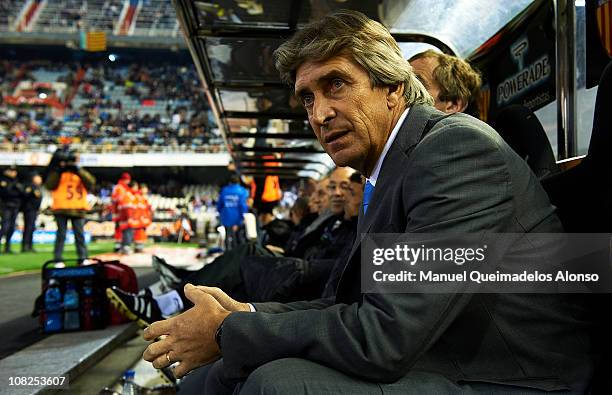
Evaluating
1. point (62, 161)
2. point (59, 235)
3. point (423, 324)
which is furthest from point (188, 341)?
point (59, 235)

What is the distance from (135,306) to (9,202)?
36.3ft

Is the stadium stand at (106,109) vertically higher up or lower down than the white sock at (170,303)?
higher up

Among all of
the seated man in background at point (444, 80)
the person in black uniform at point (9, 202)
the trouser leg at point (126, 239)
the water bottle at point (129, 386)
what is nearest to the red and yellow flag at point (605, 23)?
the seated man in background at point (444, 80)

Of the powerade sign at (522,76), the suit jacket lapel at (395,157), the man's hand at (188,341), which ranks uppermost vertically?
the powerade sign at (522,76)

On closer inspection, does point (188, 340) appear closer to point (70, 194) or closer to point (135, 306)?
point (135, 306)

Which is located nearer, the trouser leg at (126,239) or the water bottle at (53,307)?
the water bottle at (53,307)

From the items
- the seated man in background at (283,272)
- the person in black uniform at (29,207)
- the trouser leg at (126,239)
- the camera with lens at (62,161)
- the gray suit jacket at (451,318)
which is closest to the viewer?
the gray suit jacket at (451,318)

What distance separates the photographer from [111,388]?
2998 millimetres

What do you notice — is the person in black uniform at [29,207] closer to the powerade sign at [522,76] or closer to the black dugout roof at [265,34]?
the black dugout roof at [265,34]

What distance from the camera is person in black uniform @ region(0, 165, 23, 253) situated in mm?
13055

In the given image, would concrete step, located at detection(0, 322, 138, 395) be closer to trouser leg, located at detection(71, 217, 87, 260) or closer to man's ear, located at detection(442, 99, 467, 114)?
man's ear, located at detection(442, 99, 467, 114)

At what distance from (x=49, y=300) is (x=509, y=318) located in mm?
3786

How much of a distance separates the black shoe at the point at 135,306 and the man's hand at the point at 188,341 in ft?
7.84

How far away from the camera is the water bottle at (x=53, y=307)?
13.3 ft
